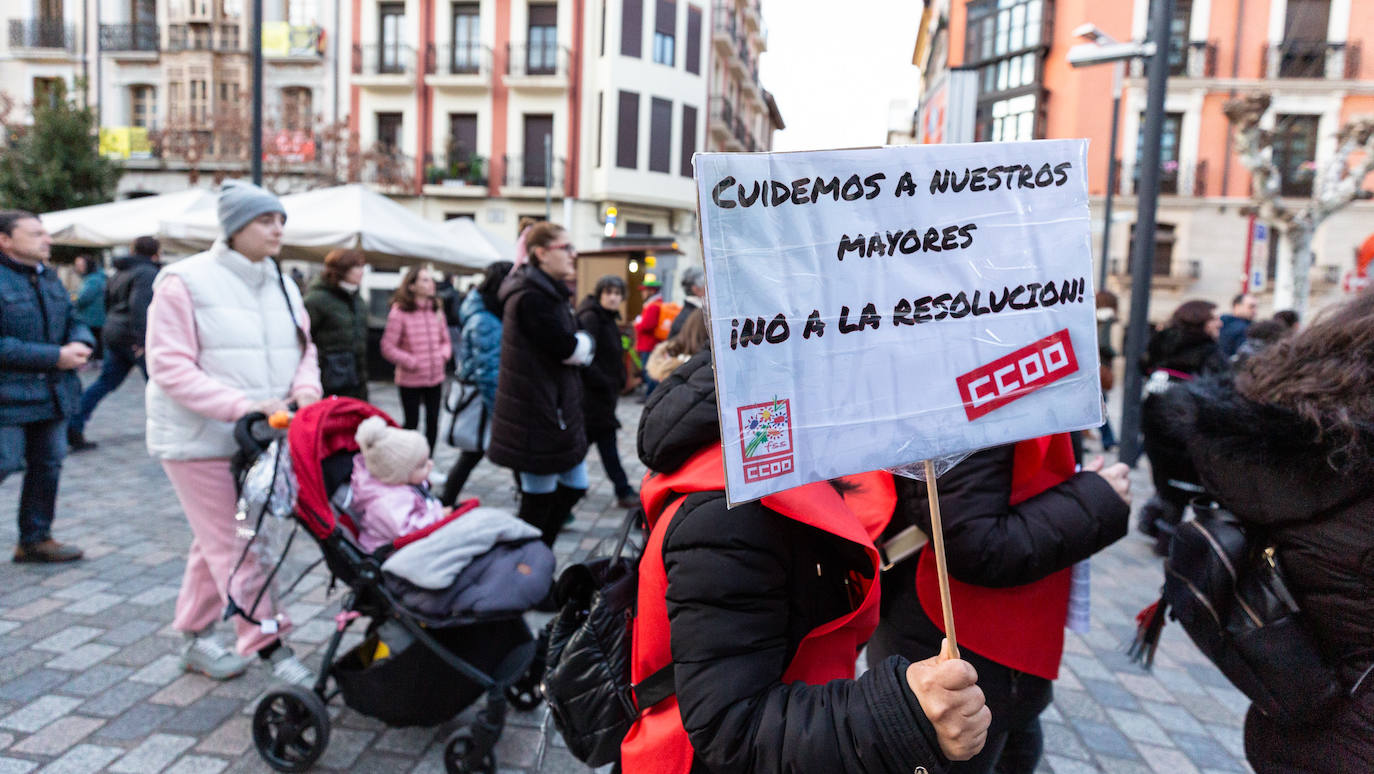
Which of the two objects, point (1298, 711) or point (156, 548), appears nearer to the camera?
point (1298, 711)

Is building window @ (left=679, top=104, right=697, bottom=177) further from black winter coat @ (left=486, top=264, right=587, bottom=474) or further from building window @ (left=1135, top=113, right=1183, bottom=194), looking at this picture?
black winter coat @ (left=486, top=264, right=587, bottom=474)

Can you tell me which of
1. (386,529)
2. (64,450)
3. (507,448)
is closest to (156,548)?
(64,450)

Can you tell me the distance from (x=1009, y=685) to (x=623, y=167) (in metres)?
29.0

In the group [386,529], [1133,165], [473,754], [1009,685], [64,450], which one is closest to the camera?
[1009,685]

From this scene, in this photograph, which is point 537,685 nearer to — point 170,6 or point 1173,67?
point 1173,67

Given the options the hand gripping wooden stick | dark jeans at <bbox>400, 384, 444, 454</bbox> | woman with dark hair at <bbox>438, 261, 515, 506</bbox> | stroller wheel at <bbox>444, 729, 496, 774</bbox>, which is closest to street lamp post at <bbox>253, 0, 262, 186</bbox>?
dark jeans at <bbox>400, 384, 444, 454</bbox>

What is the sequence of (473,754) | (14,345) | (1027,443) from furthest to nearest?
(14,345), (473,754), (1027,443)

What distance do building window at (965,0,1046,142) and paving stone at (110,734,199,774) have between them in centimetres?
3173

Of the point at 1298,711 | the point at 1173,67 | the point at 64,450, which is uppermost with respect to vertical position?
the point at 1173,67

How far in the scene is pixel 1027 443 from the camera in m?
1.81

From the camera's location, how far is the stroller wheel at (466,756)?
9.02 feet

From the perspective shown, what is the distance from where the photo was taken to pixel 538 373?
448 centimetres

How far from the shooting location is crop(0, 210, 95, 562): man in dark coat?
448 centimetres

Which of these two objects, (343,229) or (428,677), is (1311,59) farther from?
(428,677)
